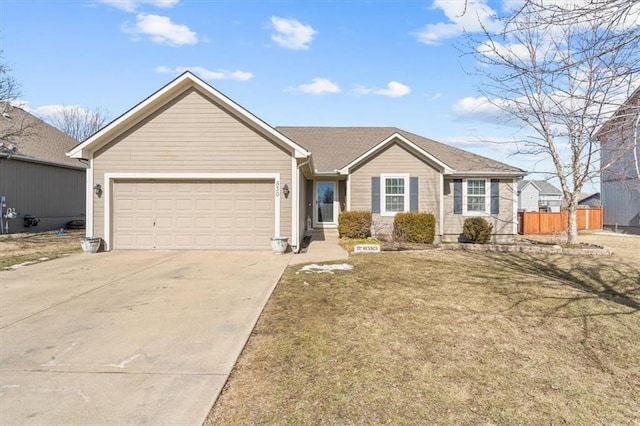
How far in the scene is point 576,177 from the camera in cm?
1368

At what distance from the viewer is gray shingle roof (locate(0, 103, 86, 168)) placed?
718 inches

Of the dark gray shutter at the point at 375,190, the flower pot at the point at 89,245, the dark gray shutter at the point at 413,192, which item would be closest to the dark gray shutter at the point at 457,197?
the dark gray shutter at the point at 413,192

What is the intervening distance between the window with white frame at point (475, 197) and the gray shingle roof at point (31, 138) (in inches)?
762

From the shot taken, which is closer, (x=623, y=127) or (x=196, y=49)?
(x=623, y=127)

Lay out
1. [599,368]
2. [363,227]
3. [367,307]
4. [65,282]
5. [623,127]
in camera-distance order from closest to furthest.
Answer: [599,368] → [623,127] → [367,307] → [65,282] → [363,227]

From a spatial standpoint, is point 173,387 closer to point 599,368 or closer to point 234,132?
point 599,368

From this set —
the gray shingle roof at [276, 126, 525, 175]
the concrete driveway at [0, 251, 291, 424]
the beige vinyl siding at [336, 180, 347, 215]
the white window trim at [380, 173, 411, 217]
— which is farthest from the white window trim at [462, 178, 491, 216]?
the concrete driveway at [0, 251, 291, 424]

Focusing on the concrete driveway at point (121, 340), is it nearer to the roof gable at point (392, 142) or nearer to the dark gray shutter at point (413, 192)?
the roof gable at point (392, 142)

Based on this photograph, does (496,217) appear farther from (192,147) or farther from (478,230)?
(192,147)

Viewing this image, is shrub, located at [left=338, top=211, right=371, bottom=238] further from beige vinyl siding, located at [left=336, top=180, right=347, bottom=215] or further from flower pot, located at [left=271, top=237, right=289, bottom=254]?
flower pot, located at [left=271, top=237, right=289, bottom=254]

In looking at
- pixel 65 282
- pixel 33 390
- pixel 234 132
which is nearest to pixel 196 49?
pixel 234 132

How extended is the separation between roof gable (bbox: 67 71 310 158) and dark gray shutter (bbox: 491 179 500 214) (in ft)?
28.9

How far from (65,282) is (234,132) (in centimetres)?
636

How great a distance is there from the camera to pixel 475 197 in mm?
16438
